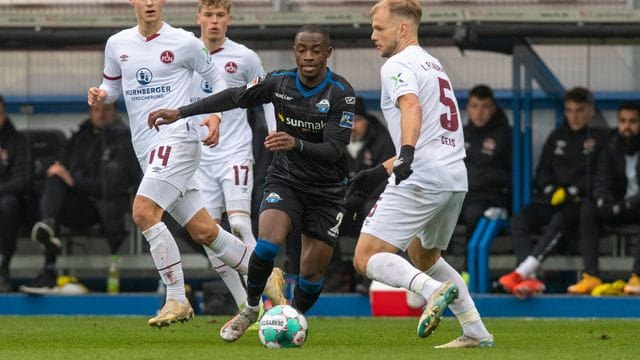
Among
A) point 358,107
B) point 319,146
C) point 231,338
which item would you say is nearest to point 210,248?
point 231,338

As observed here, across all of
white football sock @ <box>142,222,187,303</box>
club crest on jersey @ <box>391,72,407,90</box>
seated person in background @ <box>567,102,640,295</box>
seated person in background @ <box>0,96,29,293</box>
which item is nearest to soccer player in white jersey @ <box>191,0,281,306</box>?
white football sock @ <box>142,222,187,303</box>

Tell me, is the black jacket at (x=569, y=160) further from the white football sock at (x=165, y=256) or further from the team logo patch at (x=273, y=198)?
the team logo patch at (x=273, y=198)

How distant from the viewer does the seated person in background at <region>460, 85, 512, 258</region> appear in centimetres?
1499

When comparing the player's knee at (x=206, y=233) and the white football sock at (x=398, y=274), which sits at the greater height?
the player's knee at (x=206, y=233)

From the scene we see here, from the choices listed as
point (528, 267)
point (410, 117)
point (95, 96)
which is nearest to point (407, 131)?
point (410, 117)

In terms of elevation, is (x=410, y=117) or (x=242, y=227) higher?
(x=410, y=117)

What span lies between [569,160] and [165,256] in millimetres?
5499

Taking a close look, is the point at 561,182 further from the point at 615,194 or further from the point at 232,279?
the point at 232,279

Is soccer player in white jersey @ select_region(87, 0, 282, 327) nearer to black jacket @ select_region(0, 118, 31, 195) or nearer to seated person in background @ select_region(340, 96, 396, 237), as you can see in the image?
seated person in background @ select_region(340, 96, 396, 237)

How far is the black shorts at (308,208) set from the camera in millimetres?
9656

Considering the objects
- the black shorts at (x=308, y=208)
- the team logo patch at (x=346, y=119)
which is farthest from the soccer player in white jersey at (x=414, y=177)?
the black shorts at (x=308, y=208)

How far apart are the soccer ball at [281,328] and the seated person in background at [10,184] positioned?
6726 mm

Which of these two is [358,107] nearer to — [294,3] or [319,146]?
[294,3]

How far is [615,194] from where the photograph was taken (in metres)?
14.7
